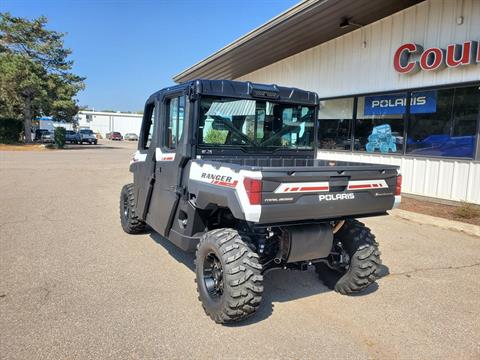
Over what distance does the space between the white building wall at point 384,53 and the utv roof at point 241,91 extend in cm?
558

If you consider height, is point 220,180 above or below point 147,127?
below

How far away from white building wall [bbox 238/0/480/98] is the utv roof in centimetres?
558

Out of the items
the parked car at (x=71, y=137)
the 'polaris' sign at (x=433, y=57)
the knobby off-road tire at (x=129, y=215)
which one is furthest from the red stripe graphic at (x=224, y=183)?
the parked car at (x=71, y=137)

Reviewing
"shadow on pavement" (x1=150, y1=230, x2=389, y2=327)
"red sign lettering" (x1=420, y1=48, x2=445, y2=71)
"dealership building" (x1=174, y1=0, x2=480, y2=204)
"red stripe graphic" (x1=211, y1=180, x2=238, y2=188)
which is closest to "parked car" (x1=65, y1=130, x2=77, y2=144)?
"dealership building" (x1=174, y1=0, x2=480, y2=204)

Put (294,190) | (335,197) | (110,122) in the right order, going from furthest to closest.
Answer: (110,122) → (335,197) → (294,190)

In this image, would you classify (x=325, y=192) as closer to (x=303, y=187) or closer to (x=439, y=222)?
(x=303, y=187)

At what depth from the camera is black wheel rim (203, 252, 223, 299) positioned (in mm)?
3801

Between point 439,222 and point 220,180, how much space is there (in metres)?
5.65

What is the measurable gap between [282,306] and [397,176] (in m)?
1.79

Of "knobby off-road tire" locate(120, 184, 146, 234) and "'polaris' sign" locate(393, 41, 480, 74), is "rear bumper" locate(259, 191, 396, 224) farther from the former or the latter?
"'polaris' sign" locate(393, 41, 480, 74)

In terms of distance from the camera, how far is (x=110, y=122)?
76.9 metres

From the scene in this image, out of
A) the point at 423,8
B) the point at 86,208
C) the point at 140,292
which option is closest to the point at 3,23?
the point at 86,208

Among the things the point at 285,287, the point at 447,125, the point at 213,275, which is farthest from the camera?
the point at 447,125

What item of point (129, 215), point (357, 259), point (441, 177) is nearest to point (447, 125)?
point (441, 177)
